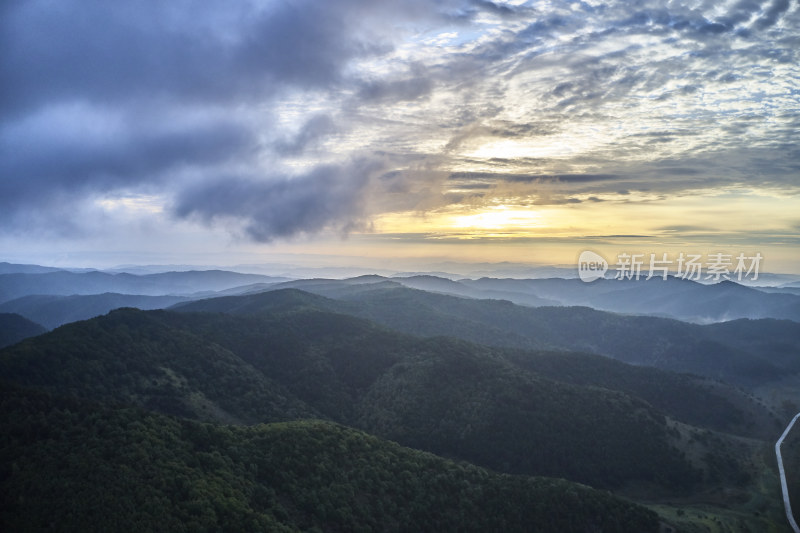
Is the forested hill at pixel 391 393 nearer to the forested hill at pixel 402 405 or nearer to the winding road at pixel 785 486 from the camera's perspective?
the forested hill at pixel 402 405

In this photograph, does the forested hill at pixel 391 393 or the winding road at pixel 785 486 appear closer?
the winding road at pixel 785 486

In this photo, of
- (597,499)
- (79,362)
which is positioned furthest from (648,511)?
(79,362)

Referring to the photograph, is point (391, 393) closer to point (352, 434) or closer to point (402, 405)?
point (402, 405)

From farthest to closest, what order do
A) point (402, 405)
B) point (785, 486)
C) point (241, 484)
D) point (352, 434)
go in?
point (402, 405), point (785, 486), point (352, 434), point (241, 484)

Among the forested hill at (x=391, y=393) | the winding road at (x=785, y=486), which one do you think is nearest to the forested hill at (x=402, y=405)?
the forested hill at (x=391, y=393)

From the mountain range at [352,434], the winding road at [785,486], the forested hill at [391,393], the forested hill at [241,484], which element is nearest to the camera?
the forested hill at [241,484]

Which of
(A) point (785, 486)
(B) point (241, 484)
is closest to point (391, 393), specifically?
(B) point (241, 484)

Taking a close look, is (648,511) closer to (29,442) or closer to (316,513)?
(316,513)

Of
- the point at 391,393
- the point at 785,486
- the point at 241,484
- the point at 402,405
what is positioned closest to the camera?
the point at 241,484
